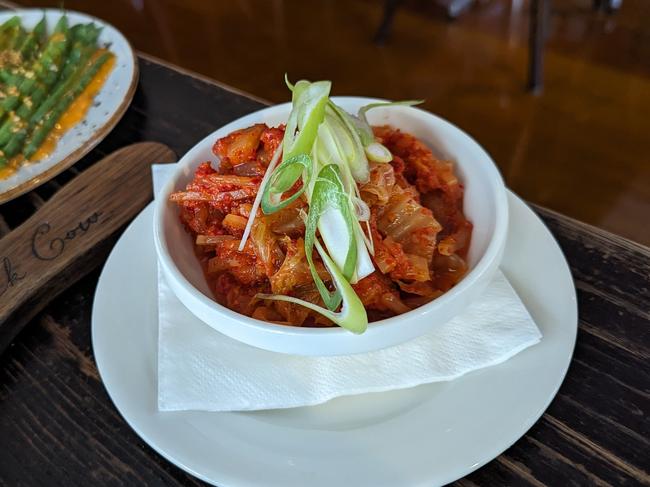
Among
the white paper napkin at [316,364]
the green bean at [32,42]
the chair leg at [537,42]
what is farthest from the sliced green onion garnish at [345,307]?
the chair leg at [537,42]

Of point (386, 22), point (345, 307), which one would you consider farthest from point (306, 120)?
point (386, 22)

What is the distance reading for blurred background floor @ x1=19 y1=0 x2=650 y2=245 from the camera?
250cm

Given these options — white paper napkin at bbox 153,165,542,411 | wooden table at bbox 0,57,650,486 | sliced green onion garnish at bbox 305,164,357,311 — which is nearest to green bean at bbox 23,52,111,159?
wooden table at bbox 0,57,650,486

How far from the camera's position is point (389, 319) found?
2.56ft

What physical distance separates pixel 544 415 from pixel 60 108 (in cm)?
139

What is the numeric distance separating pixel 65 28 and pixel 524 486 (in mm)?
1809

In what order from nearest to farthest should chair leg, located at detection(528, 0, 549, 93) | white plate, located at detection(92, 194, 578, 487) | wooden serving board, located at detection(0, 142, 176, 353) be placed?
white plate, located at detection(92, 194, 578, 487) < wooden serving board, located at detection(0, 142, 176, 353) < chair leg, located at detection(528, 0, 549, 93)

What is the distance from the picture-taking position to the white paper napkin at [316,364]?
822mm

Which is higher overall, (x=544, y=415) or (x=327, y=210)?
(x=327, y=210)

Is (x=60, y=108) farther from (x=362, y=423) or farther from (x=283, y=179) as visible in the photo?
(x=362, y=423)

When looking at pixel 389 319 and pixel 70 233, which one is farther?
pixel 70 233

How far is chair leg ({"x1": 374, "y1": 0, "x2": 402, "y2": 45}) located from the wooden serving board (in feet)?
7.60

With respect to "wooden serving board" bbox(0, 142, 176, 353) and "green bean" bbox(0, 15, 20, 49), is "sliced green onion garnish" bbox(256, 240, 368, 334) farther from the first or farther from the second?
"green bean" bbox(0, 15, 20, 49)

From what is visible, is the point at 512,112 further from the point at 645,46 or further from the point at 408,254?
the point at 408,254
